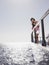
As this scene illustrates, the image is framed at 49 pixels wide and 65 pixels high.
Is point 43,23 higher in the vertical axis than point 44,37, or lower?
higher

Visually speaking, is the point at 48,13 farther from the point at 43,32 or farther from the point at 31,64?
the point at 31,64

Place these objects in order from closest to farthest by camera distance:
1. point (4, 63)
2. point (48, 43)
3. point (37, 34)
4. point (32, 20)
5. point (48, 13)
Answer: point (4, 63) < point (48, 13) < point (48, 43) < point (37, 34) < point (32, 20)

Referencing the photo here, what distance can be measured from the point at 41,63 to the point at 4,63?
0.51 m

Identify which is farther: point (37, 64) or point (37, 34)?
point (37, 34)

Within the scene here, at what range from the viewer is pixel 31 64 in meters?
2.58

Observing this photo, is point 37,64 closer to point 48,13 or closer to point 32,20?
point 48,13

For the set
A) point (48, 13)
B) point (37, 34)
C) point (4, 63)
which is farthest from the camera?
point (37, 34)

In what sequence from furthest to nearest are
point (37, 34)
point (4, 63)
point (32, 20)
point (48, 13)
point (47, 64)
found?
point (32, 20)
point (37, 34)
point (48, 13)
point (4, 63)
point (47, 64)

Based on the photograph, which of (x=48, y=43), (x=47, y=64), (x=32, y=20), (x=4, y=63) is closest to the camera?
(x=47, y=64)

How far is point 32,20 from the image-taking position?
9281 millimetres

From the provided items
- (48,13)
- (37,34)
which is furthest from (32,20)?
(48,13)

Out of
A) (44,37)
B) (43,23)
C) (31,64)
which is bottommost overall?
(31,64)

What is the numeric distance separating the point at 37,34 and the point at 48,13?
3.38 metres

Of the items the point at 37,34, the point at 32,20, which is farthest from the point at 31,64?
the point at 32,20
